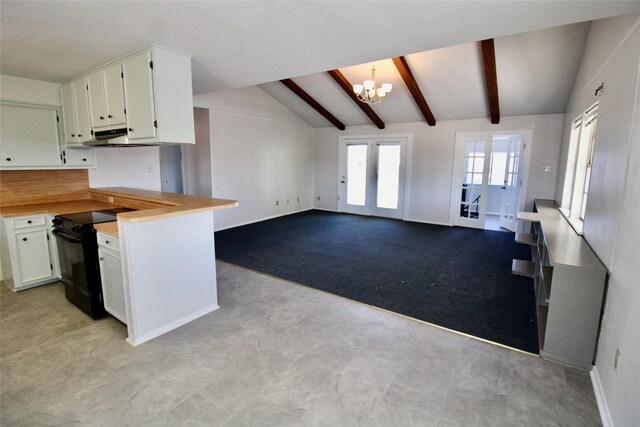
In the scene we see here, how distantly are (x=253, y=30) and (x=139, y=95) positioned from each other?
1173 millimetres

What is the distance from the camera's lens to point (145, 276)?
2.44 metres

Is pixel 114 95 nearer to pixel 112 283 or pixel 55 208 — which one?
pixel 55 208

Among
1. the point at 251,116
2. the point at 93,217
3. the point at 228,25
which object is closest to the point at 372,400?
the point at 228,25

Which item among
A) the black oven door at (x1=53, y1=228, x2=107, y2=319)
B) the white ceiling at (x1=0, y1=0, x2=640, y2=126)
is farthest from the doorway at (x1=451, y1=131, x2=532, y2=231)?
the black oven door at (x1=53, y1=228, x2=107, y2=319)

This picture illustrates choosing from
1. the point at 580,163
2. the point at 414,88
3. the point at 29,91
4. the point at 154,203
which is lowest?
the point at 154,203

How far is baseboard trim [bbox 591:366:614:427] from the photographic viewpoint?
1700 millimetres

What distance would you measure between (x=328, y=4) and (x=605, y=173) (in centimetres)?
236

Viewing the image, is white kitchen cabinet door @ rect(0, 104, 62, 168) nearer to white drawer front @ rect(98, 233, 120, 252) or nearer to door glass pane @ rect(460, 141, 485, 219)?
white drawer front @ rect(98, 233, 120, 252)

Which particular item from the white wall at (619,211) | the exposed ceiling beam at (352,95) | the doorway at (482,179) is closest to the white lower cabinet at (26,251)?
the exposed ceiling beam at (352,95)

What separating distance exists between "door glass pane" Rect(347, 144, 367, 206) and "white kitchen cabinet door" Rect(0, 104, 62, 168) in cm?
583

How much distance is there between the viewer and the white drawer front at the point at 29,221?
10.4 feet

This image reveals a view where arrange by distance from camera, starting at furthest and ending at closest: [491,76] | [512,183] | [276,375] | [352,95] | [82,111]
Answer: [512,183] < [352,95] < [491,76] < [82,111] < [276,375]

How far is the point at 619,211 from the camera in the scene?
6.34 ft

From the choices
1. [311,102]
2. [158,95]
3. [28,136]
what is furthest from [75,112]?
[311,102]
